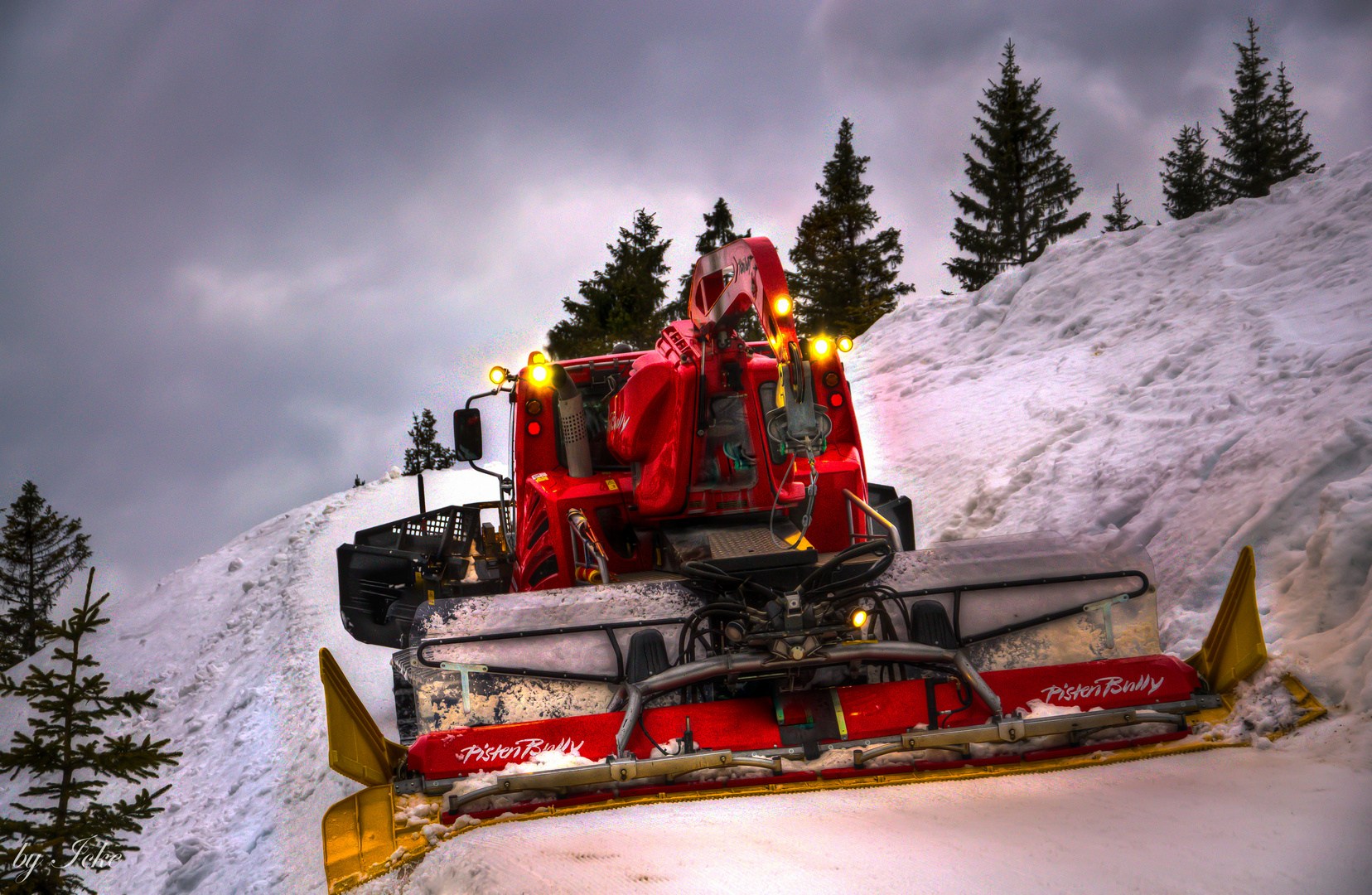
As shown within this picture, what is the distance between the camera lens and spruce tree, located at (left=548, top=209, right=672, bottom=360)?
30781 millimetres

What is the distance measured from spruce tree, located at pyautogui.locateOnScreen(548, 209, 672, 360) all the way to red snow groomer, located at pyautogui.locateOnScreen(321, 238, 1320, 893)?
2482 centimetres

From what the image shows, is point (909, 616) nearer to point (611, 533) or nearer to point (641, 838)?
point (641, 838)

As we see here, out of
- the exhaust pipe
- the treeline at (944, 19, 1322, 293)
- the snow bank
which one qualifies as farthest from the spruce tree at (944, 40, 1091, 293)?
the exhaust pipe

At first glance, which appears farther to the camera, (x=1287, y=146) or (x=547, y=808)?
(x=1287, y=146)

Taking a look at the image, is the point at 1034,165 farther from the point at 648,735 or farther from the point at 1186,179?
the point at 648,735

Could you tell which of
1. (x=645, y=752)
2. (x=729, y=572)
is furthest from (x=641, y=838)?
(x=729, y=572)

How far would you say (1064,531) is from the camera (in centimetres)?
861

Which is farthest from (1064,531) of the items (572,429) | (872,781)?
(872,781)

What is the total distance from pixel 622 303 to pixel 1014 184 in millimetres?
15403

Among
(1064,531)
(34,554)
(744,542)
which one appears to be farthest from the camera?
(34,554)

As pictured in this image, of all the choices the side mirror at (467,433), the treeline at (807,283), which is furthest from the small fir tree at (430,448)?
the side mirror at (467,433)

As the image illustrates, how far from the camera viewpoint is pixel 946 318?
2022cm

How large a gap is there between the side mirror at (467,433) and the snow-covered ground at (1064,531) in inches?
93.0

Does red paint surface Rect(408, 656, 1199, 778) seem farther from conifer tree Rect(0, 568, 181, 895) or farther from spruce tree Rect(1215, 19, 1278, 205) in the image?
spruce tree Rect(1215, 19, 1278, 205)
